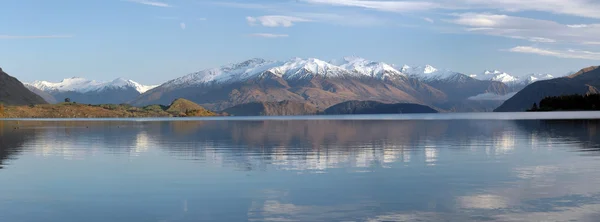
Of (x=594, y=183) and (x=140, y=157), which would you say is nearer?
(x=594, y=183)

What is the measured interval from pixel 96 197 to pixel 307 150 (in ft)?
115

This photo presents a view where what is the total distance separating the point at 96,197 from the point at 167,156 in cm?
2788

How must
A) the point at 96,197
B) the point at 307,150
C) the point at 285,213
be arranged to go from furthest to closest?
the point at 307,150 < the point at 96,197 < the point at 285,213

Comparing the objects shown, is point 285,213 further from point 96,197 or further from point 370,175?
point 370,175

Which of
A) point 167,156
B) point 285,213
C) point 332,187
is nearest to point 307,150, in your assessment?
point 167,156

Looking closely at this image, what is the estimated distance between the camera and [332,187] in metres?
37.8

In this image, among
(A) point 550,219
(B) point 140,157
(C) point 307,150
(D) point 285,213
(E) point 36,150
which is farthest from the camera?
(E) point 36,150

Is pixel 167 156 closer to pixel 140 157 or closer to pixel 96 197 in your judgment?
pixel 140 157

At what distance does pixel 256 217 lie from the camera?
28.6 meters

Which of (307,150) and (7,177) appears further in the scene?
(307,150)

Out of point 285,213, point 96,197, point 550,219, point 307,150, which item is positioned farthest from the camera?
point 307,150

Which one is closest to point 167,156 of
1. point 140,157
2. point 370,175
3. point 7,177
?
point 140,157

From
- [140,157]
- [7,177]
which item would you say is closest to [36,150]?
[140,157]

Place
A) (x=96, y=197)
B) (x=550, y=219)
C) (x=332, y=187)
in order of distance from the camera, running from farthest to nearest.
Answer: (x=332, y=187) < (x=96, y=197) < (x=550, y=219)
